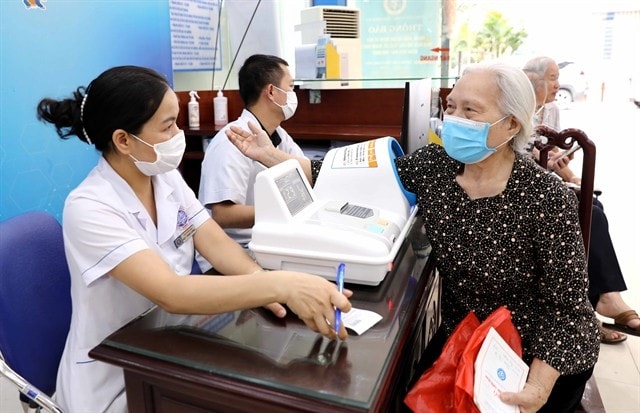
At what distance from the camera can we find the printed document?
104 centimetres

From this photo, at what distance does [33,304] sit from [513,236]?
1225mm

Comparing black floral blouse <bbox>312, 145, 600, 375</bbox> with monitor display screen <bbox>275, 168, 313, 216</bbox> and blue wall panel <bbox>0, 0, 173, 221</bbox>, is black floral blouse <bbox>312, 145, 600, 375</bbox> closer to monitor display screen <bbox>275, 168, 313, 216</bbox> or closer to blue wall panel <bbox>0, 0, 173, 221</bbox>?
monitor display screen <bbox>275, 168, 313, 216</bbox>

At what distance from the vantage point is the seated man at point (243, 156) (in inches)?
79.7

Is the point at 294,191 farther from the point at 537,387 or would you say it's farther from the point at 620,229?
the point at 620,229

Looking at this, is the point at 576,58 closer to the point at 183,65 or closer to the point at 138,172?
the point at 183,65

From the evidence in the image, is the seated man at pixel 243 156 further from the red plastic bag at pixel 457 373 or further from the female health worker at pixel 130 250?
the red plastic bag at pixel 457 373

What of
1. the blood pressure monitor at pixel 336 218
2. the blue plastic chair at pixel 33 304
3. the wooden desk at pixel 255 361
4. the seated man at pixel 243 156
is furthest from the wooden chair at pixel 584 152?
the blue plastic chair at pixel 33 304

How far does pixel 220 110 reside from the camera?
3.62 m

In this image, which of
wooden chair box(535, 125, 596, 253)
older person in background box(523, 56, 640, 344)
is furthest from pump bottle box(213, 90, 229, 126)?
wooden chair box(535, 125, 596, 253)

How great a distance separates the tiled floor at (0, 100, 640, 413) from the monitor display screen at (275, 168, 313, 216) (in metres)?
1.70

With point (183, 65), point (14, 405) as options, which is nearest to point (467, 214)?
point (14, 405)

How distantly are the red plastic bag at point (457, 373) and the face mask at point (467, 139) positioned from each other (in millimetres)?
407

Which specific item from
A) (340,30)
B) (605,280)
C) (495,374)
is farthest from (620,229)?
(495,374)

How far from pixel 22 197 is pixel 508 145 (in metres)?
2.41
